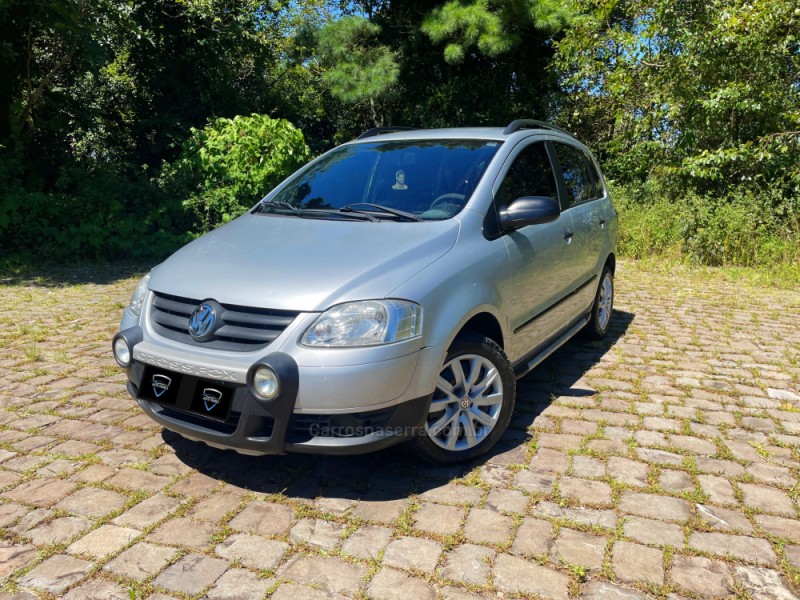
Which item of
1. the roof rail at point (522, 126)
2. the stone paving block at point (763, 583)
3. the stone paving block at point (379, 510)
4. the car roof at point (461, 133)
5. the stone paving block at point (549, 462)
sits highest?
the roof rail at point (522, 126)

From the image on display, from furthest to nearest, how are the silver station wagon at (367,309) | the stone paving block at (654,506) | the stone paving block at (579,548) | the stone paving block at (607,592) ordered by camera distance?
the stone paving block at (654,506), the silver station wagon at (367,309), the stone paving block at (579,548), the stone paving block at (607,592)

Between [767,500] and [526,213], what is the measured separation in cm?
188

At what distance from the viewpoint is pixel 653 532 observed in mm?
2967

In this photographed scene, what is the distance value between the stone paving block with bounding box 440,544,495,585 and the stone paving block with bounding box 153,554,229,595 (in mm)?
896

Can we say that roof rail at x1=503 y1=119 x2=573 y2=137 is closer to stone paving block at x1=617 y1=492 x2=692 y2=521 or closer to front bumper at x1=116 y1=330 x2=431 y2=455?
front bumper at x1=116 y1=330 x2=431 y2=455

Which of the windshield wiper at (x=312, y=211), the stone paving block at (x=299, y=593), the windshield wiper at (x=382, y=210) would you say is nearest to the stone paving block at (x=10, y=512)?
the stone paving block at (x=299, y=593)

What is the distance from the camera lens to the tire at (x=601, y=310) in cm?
587

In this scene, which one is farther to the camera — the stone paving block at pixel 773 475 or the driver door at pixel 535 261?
the driver door at pixel 535 261

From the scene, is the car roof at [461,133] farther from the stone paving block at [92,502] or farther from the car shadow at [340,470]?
the stone paving block at [92,502]

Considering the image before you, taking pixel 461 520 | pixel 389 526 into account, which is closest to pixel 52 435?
pixel 389 526

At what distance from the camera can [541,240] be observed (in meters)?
4.32

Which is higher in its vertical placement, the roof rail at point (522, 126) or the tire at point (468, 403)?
the roof rail at point (522, 126)

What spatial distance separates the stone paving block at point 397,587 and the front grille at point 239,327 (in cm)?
110

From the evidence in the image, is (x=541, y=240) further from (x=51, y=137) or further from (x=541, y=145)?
(x=51, y=137)
